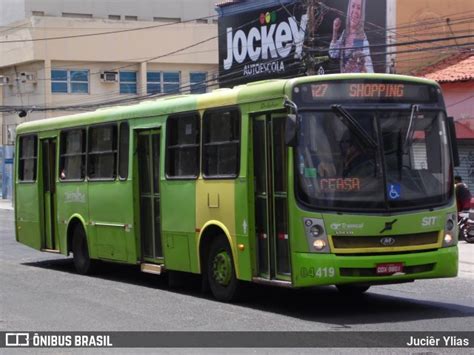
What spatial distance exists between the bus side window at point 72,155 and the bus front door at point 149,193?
85.2 inches

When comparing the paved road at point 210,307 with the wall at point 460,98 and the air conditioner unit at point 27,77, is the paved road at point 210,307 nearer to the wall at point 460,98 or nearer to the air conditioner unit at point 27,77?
the wall at point 460,98

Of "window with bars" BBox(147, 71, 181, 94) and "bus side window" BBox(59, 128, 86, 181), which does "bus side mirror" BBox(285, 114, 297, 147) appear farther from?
"window with bars" BBox(147, 71, 181, 94)

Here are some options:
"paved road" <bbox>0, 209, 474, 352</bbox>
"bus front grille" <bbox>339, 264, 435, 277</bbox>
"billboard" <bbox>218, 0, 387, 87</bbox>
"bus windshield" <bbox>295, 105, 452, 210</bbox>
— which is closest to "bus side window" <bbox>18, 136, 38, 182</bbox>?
"paved road" <bbox>0, 209, 474, 352</bbox>

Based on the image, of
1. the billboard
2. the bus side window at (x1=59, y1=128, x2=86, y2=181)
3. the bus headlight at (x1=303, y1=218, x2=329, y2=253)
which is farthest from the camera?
the billboard

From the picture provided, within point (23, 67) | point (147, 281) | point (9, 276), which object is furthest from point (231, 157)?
point (23, 67)

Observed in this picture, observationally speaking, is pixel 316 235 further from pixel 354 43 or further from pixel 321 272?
pixel 354 43

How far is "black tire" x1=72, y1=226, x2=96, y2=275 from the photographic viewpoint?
16.4 metres

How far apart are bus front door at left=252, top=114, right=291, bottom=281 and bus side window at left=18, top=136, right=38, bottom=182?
7846mm

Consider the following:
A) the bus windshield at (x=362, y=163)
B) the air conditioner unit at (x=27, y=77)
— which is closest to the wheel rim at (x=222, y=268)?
the bus windshield at (x=362, y=163)

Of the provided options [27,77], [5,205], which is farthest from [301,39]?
[27,77]

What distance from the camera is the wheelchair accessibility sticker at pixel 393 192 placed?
10766 mm

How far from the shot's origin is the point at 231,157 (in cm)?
1195

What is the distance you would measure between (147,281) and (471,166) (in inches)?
536

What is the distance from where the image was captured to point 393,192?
10.8 metres
